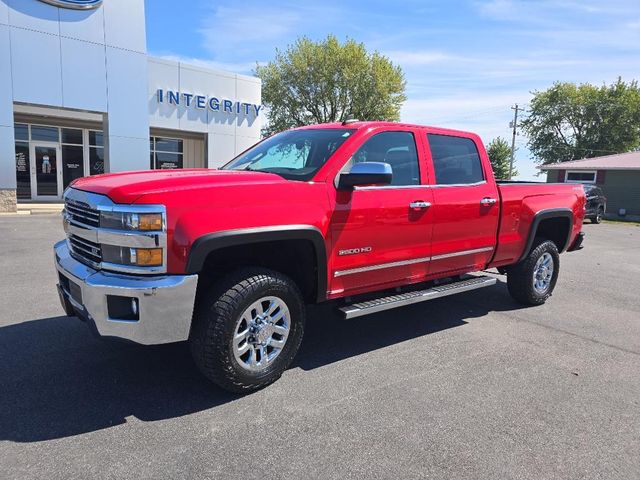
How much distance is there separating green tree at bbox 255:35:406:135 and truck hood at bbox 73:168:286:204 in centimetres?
3204

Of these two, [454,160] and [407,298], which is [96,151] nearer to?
[454,160]

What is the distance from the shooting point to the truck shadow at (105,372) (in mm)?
3123

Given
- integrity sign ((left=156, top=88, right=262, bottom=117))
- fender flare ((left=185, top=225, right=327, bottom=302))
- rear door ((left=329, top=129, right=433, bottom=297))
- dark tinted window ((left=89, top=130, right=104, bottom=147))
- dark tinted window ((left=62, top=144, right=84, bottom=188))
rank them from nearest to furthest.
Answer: fender flare ((left=185, top=225, right=327, bottom=302)), rear door ((left=329, top=129, right=433, bottom=297)), integrity sign ((left=156, top=88, right=262, bottom=117)), dark tinted window ((left=62, top=144, right=84, bottom=188)), dark tinted window ((left=89, top=130, right=104, bottom=147))

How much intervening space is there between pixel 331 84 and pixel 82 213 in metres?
34.1

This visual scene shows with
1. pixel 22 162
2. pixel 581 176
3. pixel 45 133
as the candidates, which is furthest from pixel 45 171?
pixel 581 176

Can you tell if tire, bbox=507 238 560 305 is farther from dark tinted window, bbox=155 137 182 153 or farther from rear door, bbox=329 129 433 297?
dark tinted window, bbox=155 137 182 153

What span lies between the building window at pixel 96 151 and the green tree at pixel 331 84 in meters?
17.9

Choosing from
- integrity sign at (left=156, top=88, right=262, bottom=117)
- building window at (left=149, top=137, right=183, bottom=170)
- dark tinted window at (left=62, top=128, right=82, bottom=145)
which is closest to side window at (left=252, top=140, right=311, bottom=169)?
integrity sign at (left=156, top=88, right=262, bottom=117)

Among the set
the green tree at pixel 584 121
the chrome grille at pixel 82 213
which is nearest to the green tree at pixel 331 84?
the green tree at pixel 584 121

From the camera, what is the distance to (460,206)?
4.80 metres

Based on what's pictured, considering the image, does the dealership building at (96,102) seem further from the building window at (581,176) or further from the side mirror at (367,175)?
the building window at (581,176)

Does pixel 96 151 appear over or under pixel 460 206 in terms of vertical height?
over

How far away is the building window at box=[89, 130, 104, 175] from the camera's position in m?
21.1

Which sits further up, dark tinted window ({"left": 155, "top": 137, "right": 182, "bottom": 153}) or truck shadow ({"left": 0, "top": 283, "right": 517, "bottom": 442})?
dark tinted window ({"left": 155, "top": 137, "right": 182, "bottom": 153})
